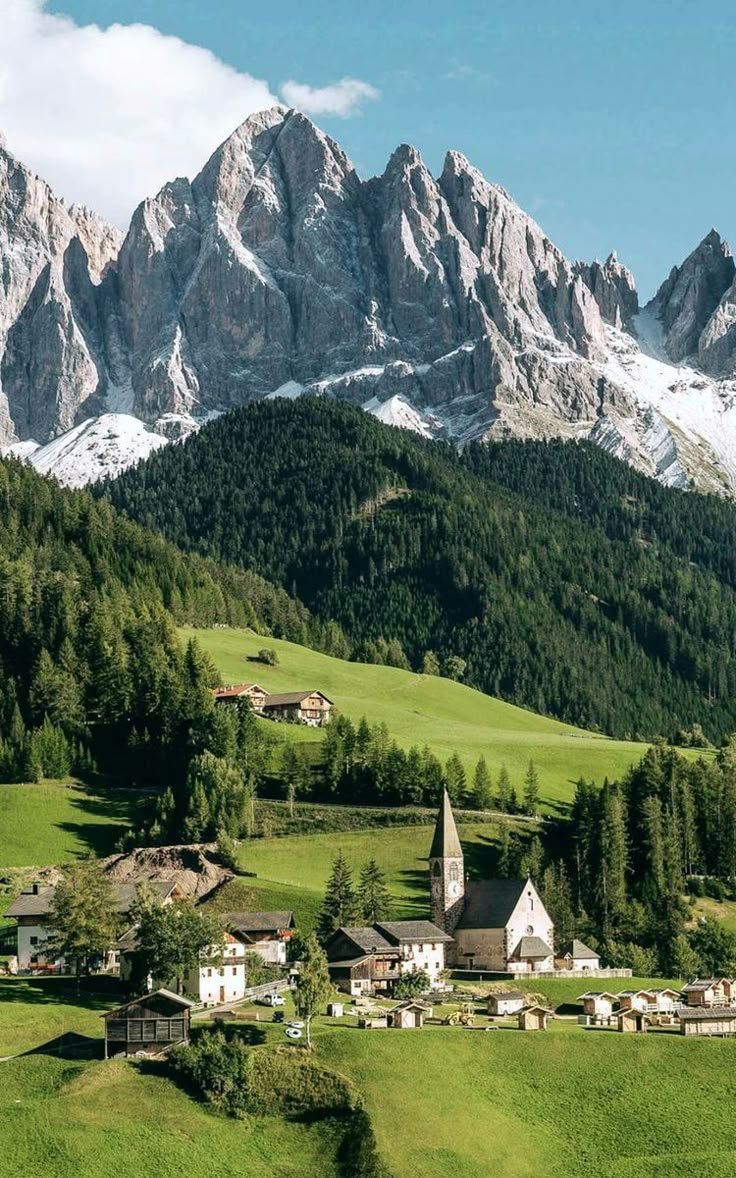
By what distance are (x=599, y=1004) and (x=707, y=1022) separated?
8094 mm

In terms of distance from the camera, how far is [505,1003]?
111688mm

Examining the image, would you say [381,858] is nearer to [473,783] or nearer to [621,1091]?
[473,783]

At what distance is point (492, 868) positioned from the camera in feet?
512

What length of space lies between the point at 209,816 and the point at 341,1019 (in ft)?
186

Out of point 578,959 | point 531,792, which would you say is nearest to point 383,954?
point 578,959

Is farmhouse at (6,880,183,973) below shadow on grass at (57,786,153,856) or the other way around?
below

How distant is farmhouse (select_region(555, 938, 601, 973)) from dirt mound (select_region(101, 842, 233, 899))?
99.8 ft

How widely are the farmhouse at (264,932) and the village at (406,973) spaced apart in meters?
0.10

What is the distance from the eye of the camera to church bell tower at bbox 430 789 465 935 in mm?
136250

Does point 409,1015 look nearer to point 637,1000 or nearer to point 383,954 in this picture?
point 637,1000

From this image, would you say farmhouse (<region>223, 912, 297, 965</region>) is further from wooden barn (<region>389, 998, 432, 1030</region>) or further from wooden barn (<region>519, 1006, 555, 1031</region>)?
wooden barn (<region>519, 1006, 555, 1031</region>)

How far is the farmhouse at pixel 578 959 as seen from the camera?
433ft

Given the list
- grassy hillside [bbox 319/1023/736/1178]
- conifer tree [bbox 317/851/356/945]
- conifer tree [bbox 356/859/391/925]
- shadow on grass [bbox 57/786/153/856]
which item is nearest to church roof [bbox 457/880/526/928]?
conifer tree [bbox 356/859/391/925]

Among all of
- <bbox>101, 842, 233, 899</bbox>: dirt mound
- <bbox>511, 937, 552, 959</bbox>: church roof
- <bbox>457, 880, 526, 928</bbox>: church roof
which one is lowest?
<bbox>511, 937, 552, 959</bbox>: church roof
